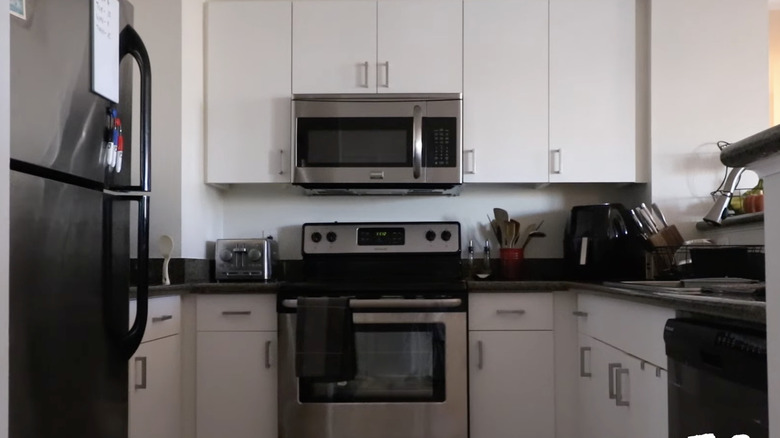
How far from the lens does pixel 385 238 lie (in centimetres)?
349

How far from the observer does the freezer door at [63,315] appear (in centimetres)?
133

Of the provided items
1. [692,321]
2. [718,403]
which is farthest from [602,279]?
[718,403]

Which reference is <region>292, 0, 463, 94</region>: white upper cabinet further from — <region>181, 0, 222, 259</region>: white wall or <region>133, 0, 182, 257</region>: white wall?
<region>133, 0, 182, 257</region>: white wall

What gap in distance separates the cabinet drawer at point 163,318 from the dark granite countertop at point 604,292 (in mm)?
36

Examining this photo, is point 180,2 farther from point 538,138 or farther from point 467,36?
point 538,138

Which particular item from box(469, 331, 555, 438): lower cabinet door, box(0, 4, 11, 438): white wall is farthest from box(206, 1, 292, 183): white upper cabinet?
box(0, 4, 11, 438): white wall

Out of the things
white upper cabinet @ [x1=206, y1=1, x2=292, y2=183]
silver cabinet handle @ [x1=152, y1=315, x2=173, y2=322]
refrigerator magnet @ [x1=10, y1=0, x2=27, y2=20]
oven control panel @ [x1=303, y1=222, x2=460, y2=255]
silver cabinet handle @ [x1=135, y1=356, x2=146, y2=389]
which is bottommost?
silver cabinet handle @ [x1=135, y1=356, x2=146, y2=389]

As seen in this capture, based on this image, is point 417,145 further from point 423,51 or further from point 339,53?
point 339,53

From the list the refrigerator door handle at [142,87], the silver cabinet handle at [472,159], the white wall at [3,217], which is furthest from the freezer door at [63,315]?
the silver cabinet handle at [472,159]

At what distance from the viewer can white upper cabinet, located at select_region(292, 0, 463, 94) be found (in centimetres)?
341

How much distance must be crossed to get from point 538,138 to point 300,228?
49.1 inches

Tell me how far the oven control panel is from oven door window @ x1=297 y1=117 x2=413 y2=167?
1.06 feet

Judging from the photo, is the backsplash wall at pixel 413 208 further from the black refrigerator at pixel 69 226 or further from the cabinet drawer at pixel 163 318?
the black refrigerator at pixel 69 226

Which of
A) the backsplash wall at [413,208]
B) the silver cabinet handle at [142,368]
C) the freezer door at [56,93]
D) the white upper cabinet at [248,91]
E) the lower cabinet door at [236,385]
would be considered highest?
the white upper cabinet at [248,91]
